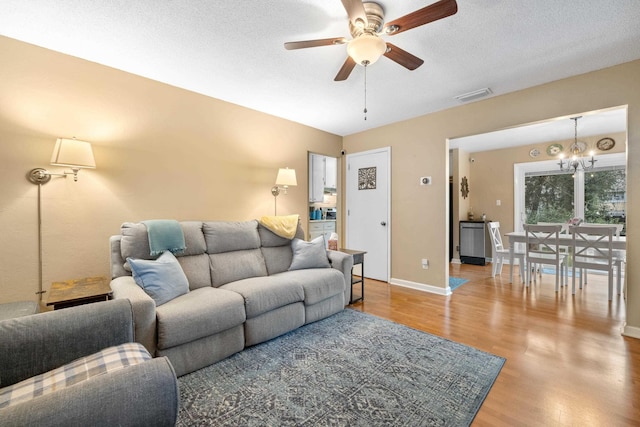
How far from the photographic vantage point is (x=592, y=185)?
489cm

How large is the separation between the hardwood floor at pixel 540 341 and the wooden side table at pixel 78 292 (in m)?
2.43

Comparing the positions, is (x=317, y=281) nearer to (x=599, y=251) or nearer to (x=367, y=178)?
(x=367, y=178)

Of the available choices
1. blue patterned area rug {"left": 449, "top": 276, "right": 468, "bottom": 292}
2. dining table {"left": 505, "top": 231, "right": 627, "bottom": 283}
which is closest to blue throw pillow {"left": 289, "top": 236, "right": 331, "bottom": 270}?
blue patterned area rug {"left": 449, "top": 276, "right": 468, "bottom": 292}

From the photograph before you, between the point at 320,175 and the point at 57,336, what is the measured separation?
4225 millimetres

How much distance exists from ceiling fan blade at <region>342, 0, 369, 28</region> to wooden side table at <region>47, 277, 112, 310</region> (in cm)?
246

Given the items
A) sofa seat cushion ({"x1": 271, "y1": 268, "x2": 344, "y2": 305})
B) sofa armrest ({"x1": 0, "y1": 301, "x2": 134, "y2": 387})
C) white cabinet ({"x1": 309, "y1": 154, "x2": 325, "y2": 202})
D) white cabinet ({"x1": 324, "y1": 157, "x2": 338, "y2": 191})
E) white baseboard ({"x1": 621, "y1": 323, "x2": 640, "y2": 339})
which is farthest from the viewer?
white cabinet ({"x1": 324, "y1": 157, "x2": 338, "y2": 191})

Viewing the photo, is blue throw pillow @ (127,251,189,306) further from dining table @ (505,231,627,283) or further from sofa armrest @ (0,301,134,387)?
dining table @ (505,231,627,283)

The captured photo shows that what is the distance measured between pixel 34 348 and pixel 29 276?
1417 millimetres

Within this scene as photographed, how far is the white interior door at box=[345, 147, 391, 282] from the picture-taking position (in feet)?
14.0

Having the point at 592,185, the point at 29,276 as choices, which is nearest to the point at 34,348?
the point at 29,276

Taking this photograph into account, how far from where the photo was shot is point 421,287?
388 cm

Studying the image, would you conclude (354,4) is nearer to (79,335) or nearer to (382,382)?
(79,335)

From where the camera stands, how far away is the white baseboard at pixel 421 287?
3670mm

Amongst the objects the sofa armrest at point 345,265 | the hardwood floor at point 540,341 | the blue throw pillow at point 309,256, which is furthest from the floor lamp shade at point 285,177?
the hardwood floor at point 540,341
